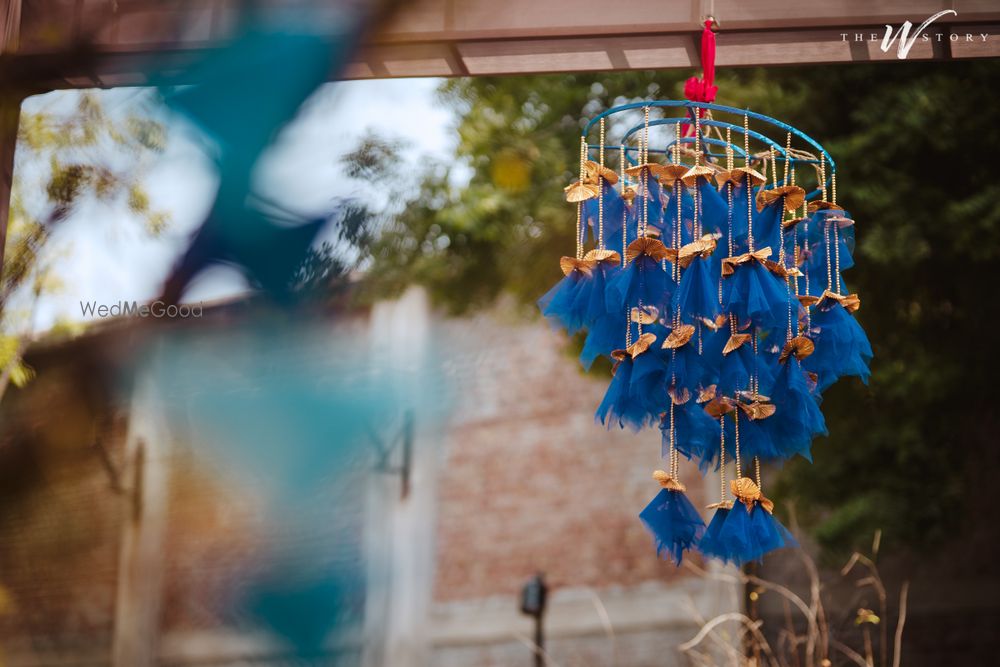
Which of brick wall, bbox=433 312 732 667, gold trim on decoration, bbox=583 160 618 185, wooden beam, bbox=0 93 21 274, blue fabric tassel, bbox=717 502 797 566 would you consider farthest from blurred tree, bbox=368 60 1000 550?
wooden beam, bbox=0 93 21 274

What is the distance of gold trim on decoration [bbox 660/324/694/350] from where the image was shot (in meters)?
2.10

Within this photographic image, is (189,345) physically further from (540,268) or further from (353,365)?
(540,268)

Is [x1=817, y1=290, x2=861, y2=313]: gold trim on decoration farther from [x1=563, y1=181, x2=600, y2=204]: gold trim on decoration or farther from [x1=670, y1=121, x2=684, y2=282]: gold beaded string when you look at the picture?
[x1=563, y1=181, x2=600, y2=204]: gold trim on decoration

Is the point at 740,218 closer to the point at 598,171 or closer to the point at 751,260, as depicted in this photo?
the point at 751,260

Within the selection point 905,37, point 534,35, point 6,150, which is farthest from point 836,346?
point 6,150

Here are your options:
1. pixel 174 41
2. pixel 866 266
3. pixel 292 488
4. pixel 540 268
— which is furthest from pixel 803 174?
pixel 292 488

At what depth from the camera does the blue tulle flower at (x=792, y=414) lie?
2150 millimetres

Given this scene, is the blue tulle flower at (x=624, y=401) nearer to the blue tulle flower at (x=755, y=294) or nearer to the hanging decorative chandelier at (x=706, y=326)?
the hanging decorative chandelier at (x=706, y=326)

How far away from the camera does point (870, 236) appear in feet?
14.7

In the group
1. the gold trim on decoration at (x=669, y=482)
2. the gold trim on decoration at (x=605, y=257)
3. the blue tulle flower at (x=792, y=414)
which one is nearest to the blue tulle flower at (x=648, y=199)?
the gold trim on decoration at (x=605, y=257)

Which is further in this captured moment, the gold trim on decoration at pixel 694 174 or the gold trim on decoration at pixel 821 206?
the gold trim on decoration at pixel 821 206

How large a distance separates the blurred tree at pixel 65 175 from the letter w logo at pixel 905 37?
2.69m

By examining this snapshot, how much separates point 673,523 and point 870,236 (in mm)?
2767

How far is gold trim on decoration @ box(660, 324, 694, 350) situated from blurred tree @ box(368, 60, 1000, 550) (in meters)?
2.64
